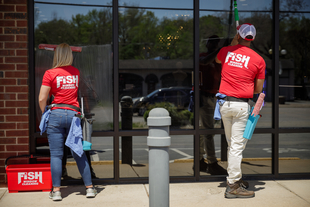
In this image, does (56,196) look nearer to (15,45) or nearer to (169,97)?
(15,45)

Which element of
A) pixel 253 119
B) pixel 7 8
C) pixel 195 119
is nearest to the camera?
pixel 253 119

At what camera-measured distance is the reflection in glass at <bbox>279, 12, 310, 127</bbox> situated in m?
4.72

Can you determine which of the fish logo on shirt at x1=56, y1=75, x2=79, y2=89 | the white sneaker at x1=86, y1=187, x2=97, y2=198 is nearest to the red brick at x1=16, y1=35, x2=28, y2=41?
the fish logo on shirt at x1=56, y1=75, x2=79, y2=89

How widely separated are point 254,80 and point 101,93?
81.1 inches

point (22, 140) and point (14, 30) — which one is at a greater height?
point (14, 30)

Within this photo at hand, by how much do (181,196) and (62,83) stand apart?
1.90 m

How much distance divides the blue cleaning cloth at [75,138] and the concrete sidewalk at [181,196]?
0.59 metres

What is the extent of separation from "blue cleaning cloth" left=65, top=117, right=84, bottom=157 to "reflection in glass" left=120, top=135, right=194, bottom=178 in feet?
3.50

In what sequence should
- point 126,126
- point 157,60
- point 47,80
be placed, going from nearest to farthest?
point 47,80, point 126,126, point 157,60

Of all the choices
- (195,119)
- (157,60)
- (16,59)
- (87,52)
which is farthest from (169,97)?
(16,59)

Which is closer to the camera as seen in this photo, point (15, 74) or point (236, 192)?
point (236, 192)

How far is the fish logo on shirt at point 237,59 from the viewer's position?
3605mm

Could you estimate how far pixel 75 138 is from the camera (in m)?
3.54

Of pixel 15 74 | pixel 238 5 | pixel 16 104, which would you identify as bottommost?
pixel 16 104
